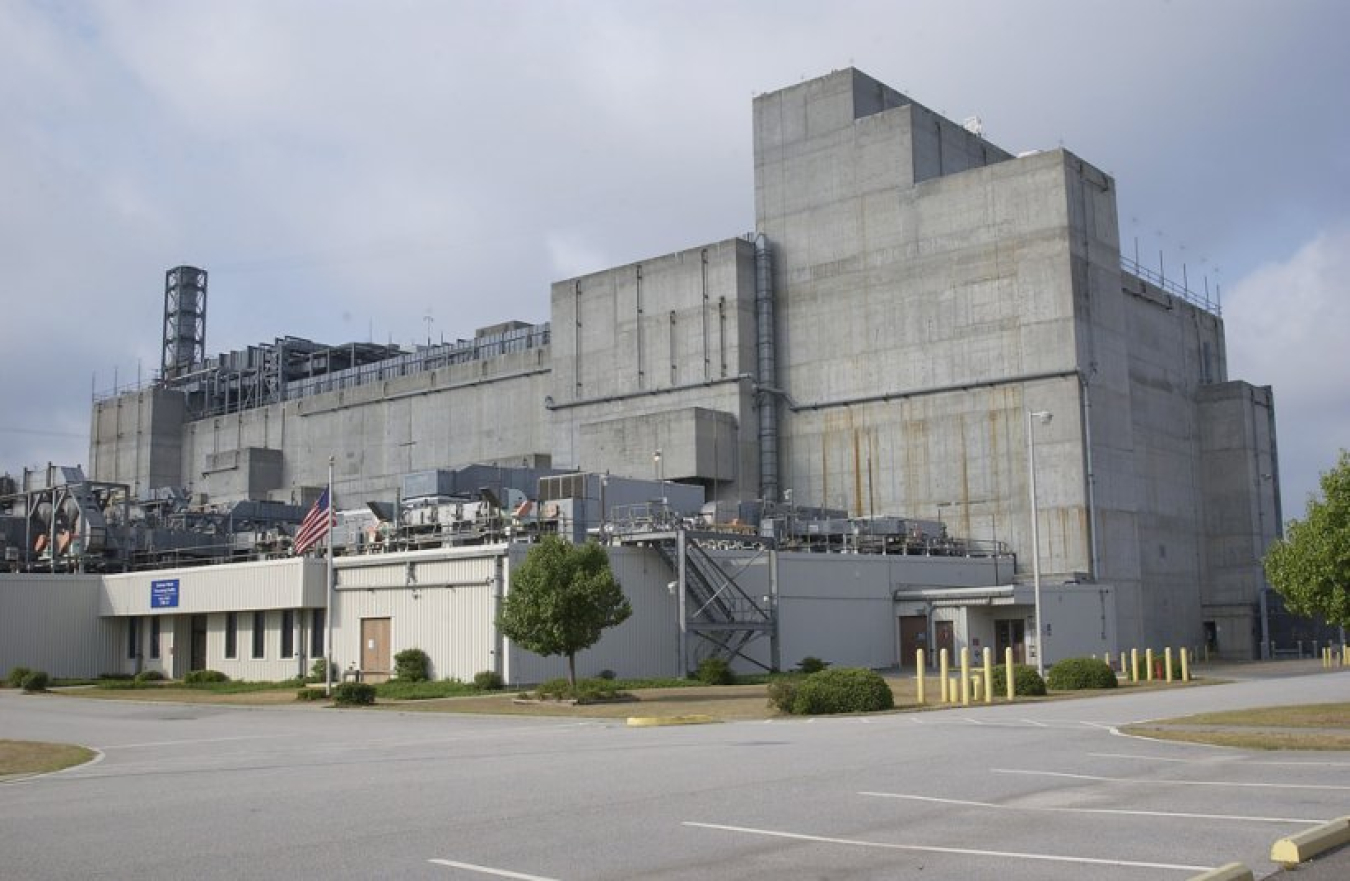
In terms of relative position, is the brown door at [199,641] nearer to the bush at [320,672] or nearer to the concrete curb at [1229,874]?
the bush at [320,672]

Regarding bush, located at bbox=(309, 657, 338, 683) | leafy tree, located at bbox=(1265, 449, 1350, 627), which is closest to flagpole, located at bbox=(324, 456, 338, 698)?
bush, located at bbox=(309, 657, 338, 683)

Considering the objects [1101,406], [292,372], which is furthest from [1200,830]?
[292,372]

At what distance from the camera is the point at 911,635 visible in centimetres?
5784

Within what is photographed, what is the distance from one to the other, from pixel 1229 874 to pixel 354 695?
3147 cm

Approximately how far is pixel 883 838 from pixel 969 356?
6005 centimetres

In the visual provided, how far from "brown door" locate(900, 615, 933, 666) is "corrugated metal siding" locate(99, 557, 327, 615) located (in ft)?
80.4

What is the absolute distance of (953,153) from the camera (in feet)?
255

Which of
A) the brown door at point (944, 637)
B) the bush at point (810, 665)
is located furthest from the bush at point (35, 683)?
the brown door at point (944, 637)

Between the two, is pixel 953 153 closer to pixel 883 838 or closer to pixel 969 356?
pixel 969 356

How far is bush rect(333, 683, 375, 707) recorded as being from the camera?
3781 centimetres

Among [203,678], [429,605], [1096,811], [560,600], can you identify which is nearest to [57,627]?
[203,678]

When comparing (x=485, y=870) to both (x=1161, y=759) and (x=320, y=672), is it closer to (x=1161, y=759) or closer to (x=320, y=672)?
(x=1161, y=759)

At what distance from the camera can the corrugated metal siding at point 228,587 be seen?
50.9m

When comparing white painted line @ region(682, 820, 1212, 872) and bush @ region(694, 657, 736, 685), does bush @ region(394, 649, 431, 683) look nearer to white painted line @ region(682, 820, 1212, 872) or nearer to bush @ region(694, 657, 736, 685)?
bush @ region(694, 657, 736, 685)
